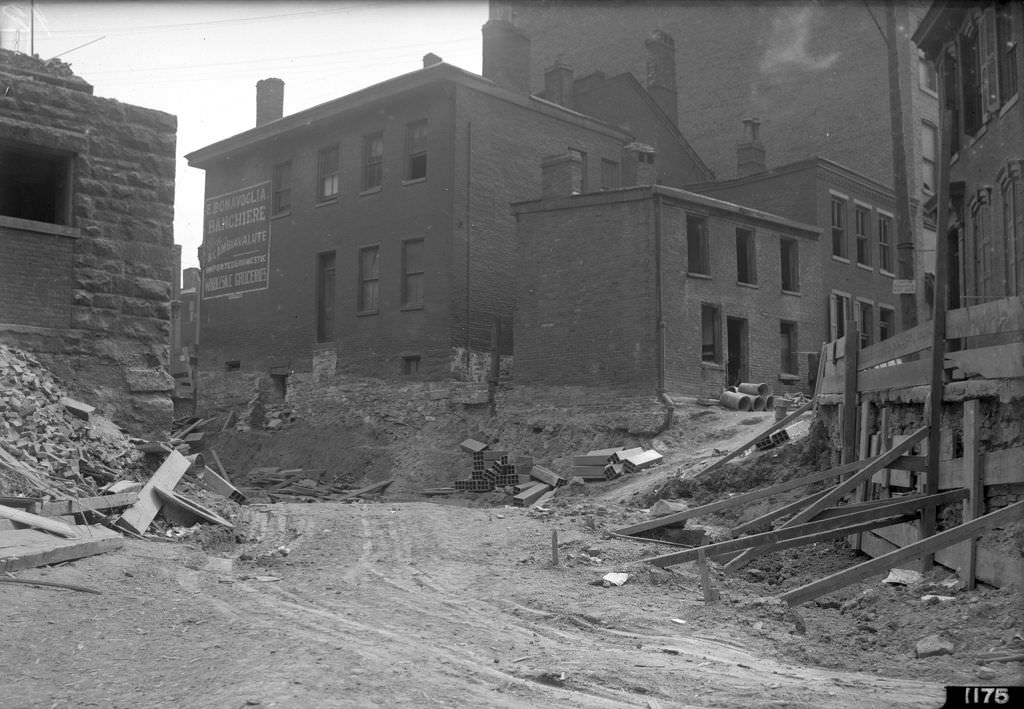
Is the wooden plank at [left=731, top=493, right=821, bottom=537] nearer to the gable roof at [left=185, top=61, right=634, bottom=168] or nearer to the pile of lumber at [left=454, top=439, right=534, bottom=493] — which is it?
the pile of lumber at [left=454, top=439, right=534, bottom=493]

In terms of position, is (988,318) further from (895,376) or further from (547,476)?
(547,476)

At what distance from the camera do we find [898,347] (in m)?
10.8

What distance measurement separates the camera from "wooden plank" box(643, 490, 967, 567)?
9164 millimetres

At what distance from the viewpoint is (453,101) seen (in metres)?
27.7

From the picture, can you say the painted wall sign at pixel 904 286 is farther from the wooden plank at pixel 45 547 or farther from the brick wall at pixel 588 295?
the wooden plank at pixel 45 547

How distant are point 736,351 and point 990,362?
1967 centimetres

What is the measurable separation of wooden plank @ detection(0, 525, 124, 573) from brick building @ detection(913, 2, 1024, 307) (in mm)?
12250

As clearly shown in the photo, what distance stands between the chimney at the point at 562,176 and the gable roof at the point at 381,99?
3.21 meters

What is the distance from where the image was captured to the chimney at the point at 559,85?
33.5 meters

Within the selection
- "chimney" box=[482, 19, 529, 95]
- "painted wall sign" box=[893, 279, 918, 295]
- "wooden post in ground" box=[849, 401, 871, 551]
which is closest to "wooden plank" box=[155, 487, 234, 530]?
"wooden post in ground" box=[849, 401, 871, 551]

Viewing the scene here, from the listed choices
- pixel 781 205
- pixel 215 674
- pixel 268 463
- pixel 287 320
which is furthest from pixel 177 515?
pixel 781 205

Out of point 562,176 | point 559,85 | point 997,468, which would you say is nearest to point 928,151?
point 559,85

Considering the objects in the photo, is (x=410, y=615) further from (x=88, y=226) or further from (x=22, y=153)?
(x=22, y=153)

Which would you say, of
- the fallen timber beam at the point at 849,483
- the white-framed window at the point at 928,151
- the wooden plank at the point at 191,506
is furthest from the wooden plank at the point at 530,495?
the white-framed window at the point at 928,151
